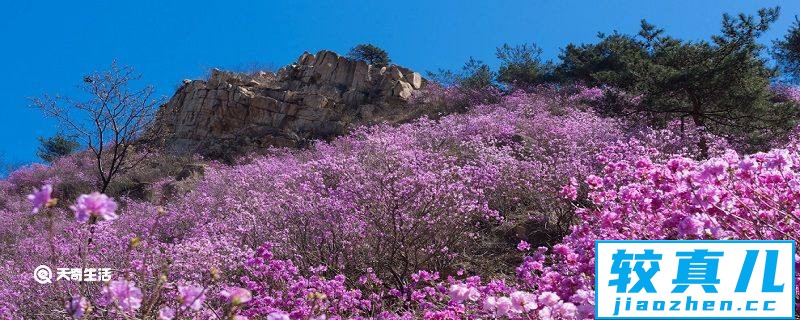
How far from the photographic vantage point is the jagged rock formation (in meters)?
24.5

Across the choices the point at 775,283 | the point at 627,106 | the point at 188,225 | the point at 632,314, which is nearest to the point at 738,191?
the point at 775,283

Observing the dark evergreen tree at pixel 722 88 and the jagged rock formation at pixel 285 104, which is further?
the jagged rock formation at pixel 285 104

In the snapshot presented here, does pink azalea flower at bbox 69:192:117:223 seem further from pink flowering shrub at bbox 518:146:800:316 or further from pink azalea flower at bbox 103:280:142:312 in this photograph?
pink flowering shrub at bbox 518:146:800:316

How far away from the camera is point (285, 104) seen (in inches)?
1022

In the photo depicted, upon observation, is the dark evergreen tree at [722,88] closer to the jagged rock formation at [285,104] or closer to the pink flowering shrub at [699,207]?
the pink flowering shrub at [699,207]

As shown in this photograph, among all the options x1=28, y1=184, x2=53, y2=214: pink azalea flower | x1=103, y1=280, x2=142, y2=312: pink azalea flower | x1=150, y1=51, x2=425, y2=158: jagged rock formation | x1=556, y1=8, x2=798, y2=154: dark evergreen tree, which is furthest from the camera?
x1=150, y1=51, x2=425, y2=158: jagged rock formation

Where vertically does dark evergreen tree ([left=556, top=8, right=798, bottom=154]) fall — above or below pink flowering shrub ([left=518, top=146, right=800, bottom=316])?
above

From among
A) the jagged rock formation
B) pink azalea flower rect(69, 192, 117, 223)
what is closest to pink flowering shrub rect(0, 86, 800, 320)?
pink azalea flower rect(69, 192, 117, 223)

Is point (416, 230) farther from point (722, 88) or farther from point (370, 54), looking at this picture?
point (370, 54)

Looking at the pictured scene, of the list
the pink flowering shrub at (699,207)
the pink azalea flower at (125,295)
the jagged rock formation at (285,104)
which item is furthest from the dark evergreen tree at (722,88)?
the jagged rock formation at (285,104)

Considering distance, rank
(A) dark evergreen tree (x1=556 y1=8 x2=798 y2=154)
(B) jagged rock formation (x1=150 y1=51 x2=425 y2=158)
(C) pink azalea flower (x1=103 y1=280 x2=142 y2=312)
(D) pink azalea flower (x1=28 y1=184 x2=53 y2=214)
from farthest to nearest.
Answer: (B) jagged rock formation (x1=150 y1=51 x2=425 y2=158) < (A) dark evergreen tree (x1=556 y1=8 x2=798 y2=154) < (C) pink azalea flower (x1=103 y1=280 x2=142 y2=312) < (D) pink azalea flower (x1=28 y1=184 x2=53 y2=214)

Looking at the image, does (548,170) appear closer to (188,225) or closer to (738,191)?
(738,191)

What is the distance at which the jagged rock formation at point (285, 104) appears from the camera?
80.5 ft

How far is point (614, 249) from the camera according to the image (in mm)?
3246
